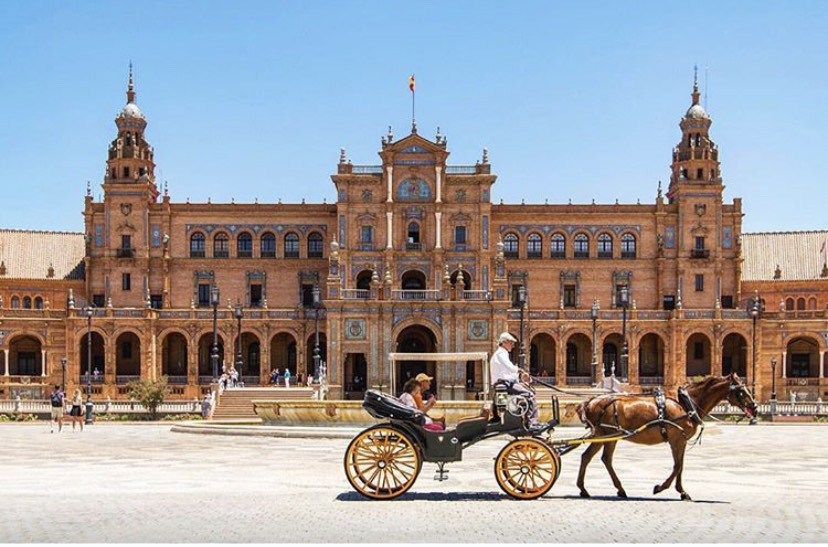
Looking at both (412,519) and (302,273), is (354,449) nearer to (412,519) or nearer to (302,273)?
(412,519)

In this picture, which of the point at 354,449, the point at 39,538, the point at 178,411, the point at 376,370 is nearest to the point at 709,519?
the point at 354,449

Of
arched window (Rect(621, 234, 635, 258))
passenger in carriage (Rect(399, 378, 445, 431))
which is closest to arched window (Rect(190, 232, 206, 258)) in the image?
arched window (Rect(621, 234, 635, 258))

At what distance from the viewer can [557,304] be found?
77750 mm

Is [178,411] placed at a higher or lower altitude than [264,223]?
lower

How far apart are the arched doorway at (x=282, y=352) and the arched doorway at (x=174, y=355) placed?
256 inches

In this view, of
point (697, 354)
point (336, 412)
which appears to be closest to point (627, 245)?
point (697, 354)

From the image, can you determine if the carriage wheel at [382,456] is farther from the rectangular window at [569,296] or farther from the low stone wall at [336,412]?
the rectangular window at [569,296]

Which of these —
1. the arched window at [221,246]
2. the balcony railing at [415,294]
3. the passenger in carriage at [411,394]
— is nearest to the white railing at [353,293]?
the balcony railing at [415,294]

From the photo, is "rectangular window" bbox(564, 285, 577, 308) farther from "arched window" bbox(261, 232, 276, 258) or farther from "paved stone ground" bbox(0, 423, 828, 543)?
"paved stone ground" bbox(0, 423, 828, 543)

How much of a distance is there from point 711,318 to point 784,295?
35.3ft

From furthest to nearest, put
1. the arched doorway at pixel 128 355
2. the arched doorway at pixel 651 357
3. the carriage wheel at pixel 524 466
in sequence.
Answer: the arched doorway at pixel 128 355 → the arched doorway at pixel 651 357 → the carriage wheel at pixel 524 466

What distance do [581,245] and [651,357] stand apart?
1003 centimetres

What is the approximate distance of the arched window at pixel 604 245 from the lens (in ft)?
258

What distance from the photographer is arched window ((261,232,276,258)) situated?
7831cm
